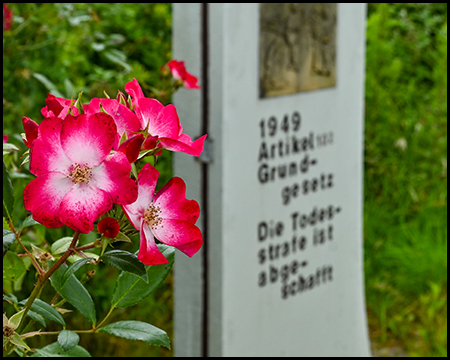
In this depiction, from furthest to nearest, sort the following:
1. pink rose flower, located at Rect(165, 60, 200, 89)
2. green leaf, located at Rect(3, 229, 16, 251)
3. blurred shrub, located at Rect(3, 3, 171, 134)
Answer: blurred shrub, located at Rect(3, 3, 171, 134)
pink rose flower, located at Rect(165, 60, 200, 89)
green leaf, located at Rect(3, 229, 16, 251)

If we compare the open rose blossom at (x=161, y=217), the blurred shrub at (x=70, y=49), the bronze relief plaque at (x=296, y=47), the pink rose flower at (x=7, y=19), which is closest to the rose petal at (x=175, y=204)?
the open rose blossom at (x=161, y=217)

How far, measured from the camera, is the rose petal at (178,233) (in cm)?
44

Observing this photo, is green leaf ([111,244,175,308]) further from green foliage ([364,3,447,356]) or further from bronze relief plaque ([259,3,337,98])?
green foliage ([364,3,447,356])

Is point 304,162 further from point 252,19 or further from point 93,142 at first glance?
point 93,142

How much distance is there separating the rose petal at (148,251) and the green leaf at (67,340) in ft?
0.39

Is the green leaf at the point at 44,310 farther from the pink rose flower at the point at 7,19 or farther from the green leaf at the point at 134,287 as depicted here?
the pink rose flower at the point at 7,19

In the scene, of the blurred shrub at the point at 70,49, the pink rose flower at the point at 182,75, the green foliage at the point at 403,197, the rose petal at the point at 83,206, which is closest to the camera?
the rose petal at the point at 83,206

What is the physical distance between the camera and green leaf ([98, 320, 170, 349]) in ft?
1.69

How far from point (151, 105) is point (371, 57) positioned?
2605 millimetres

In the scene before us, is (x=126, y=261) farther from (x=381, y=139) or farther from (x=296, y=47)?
(x=381, y=139)

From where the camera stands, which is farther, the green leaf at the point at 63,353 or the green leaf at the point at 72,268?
the green leaf at the point at 63,353

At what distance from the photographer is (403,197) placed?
111 inches

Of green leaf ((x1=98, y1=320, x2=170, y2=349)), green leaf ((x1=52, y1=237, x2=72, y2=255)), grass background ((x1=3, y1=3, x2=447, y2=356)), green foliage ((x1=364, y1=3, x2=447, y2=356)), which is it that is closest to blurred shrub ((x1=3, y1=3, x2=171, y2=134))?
grass background ((x1=3, y1=3, x2=447, y2=356))

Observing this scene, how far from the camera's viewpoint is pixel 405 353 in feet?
7.63
